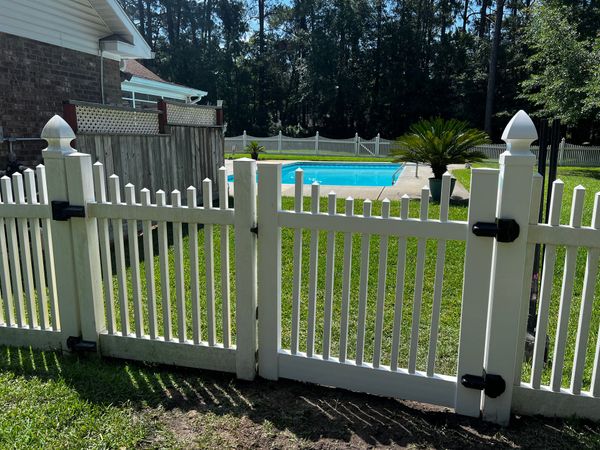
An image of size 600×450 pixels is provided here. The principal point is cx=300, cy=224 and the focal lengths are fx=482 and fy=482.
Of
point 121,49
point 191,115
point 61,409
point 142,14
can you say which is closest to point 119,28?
point 121,49

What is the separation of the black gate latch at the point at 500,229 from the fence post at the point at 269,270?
1.12 meters

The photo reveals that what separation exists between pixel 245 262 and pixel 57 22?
7546mm

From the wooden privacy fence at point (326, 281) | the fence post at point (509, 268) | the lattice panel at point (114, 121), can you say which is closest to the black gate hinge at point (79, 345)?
the wooden privacy fence at point (326, 281)

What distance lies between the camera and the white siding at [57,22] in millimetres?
7352

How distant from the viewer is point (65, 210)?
3158 millimetres

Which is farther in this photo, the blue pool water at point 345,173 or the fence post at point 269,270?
the blue pool water at point 345,173

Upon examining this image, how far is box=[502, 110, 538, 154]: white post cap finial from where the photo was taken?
2393mm

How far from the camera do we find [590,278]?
2455 mm

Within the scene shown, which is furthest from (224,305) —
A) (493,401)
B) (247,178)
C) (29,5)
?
(29,5)

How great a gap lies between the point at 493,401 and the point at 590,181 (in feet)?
47.8

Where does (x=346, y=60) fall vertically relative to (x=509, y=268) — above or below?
above

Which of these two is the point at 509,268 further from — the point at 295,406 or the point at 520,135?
the point at 295,406

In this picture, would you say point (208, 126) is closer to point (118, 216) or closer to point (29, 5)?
point (29, 5)

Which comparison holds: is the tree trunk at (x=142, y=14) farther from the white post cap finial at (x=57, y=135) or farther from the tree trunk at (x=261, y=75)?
the white post cap finial at (x=57, y=135)
